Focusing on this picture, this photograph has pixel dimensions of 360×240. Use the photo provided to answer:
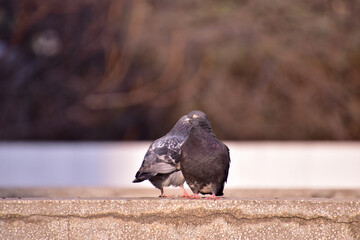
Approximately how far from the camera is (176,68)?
57.5ft

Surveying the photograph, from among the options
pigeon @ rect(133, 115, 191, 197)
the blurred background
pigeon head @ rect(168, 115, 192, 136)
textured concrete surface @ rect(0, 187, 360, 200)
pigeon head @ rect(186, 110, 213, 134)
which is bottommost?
textured concrete surface @ rect(0, 187, 360, 200)

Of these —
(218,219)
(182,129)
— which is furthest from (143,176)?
(218,219)

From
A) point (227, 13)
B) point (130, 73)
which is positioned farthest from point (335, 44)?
point (130, 73)

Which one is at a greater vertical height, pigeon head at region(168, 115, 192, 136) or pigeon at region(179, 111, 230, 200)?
pigeon head at region(168, 115, 192, 136)

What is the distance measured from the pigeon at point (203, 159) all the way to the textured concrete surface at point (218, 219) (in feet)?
0.51

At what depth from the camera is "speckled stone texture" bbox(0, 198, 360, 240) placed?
307 cm

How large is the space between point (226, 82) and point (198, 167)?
15.8 meters

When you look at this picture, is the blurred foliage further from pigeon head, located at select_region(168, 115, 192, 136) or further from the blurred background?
pigeon head, located at select_region(168, 115, 192, 136)

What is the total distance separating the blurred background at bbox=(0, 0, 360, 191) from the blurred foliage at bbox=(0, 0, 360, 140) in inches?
1.3

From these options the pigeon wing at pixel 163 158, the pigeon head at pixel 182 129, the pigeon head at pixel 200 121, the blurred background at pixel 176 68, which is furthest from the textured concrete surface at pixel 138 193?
the blurred background at pixel 176 68

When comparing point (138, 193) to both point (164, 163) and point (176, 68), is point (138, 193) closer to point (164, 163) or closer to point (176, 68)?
point (164, 163)

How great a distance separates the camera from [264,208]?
3.07 metres

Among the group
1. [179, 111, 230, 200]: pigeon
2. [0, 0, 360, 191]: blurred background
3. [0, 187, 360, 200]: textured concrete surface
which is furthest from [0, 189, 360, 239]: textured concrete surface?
[0, 0, 360, 191]: blurred background

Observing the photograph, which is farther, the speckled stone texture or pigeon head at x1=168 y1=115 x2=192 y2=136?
pigeon head at x1=168 y1=115 x2=192 y2=136
